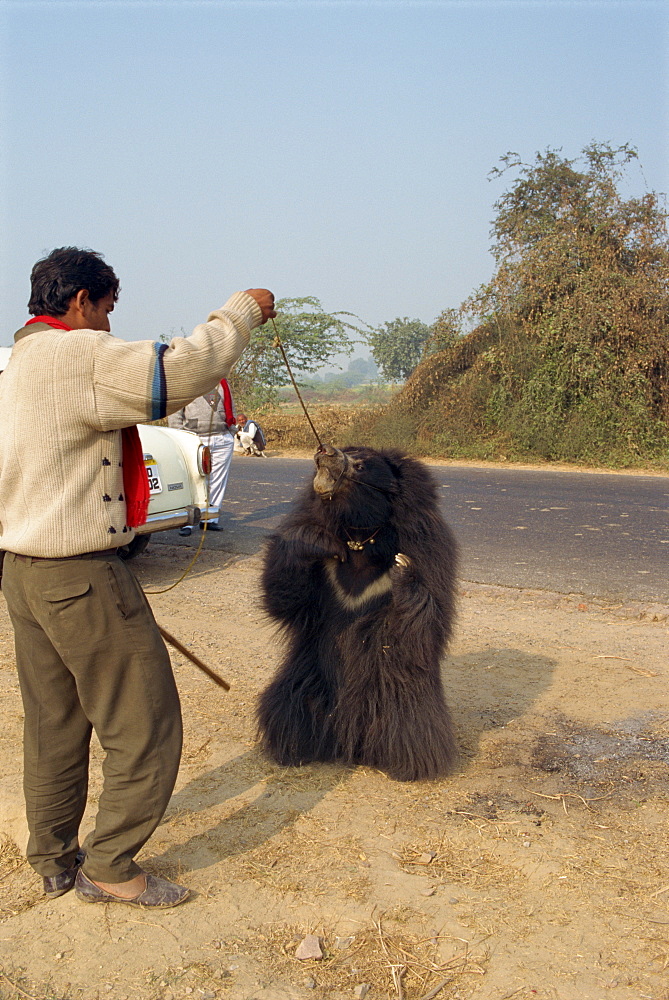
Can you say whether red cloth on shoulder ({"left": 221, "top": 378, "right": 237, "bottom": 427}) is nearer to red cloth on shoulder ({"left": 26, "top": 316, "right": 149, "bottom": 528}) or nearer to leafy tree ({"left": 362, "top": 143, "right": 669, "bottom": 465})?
red cloth on shoulder ({"left": 26, "top": 316, "right": 149, "bottom": 528})

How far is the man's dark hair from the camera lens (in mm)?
2703

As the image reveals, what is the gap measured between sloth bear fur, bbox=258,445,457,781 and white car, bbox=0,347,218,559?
325 cm

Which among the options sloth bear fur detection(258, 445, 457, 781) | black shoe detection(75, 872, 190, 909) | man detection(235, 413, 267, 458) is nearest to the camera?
black shoe detection(75, 872, 190, 909)

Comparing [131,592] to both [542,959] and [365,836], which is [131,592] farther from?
[542,959]

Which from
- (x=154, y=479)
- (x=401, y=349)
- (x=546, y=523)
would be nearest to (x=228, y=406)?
(x=154, y=479)

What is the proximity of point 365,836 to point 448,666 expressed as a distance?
6.91 ft

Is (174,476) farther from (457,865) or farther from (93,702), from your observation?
(457,865)

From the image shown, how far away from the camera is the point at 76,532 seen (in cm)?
Result: 260

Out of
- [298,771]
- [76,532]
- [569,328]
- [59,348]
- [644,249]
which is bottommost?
[298,771]

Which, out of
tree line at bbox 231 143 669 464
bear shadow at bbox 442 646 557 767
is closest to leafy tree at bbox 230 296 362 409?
tree line at bbox 231 143 669 464

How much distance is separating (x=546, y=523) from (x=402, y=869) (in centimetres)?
696

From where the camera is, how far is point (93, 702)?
2.70 metres

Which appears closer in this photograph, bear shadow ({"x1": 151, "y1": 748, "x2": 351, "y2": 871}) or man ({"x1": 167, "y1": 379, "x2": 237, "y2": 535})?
bear shadow ({"x1": 151, "y1": 748, "x2": 351, "y2": 871})

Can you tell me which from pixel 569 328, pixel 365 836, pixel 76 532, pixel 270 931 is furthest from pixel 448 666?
pixel 569 328
